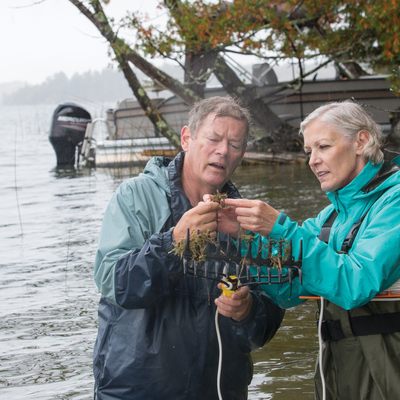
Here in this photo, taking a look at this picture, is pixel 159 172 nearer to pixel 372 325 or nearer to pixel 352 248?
pixel 352 248

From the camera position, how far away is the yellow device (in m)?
2.39

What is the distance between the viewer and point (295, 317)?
5.04 meters

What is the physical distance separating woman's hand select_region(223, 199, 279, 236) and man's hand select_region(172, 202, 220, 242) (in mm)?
132

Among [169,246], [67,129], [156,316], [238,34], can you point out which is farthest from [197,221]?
[67,129]

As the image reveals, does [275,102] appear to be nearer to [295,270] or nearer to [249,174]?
[249,174]

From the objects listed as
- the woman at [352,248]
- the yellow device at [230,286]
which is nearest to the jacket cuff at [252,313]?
the yellow device at [230,286]

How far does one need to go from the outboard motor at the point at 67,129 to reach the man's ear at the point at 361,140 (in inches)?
638

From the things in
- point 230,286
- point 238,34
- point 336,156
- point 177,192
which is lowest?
point 230,286

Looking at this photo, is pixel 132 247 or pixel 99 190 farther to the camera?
pixel 99 190

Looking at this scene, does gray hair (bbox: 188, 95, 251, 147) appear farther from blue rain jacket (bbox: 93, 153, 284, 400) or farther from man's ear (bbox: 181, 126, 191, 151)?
blue rain jacket (bbox: 93, 153, 284, 400)

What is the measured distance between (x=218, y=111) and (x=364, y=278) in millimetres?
1163

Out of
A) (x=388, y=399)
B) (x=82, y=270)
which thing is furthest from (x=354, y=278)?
(x=82, y=270)

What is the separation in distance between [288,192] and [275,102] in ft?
17.5

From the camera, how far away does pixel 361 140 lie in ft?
8.03
